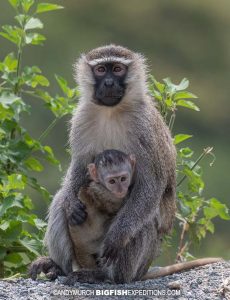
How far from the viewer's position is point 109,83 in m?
10.3

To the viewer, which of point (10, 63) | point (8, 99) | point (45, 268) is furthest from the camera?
point (10, 63)

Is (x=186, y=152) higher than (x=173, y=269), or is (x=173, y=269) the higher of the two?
(x=186, y=152)

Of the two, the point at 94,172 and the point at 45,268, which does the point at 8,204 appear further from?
the point at 94,172

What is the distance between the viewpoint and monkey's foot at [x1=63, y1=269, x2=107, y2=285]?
9.92 m

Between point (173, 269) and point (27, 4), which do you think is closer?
point (173, 269)

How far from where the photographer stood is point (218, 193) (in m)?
22.7

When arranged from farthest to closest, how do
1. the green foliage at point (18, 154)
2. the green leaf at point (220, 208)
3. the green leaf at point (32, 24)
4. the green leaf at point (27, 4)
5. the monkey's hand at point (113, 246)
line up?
the green leaf at point (27, 4)
the green leaf at point (32, 24)
the green leaf at point (220, 208)
the green foliage at point (18, 154)
the monkey's hand at point (113, 246)

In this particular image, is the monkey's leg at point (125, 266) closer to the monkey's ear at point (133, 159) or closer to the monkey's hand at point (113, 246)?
the monkey's hand at point (113, 246)

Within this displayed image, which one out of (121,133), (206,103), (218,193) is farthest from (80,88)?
(206,103)

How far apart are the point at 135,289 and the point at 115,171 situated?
1110 mm

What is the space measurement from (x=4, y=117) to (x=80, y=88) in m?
0.98

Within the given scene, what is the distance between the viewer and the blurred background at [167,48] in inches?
964

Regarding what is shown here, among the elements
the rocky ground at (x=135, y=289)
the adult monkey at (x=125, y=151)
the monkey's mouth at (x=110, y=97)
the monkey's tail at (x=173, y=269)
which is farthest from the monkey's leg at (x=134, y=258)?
the monkey's mouth at (x=110, y=97)

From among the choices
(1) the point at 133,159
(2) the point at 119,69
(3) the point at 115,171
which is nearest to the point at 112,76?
(2) the point at 119,69
